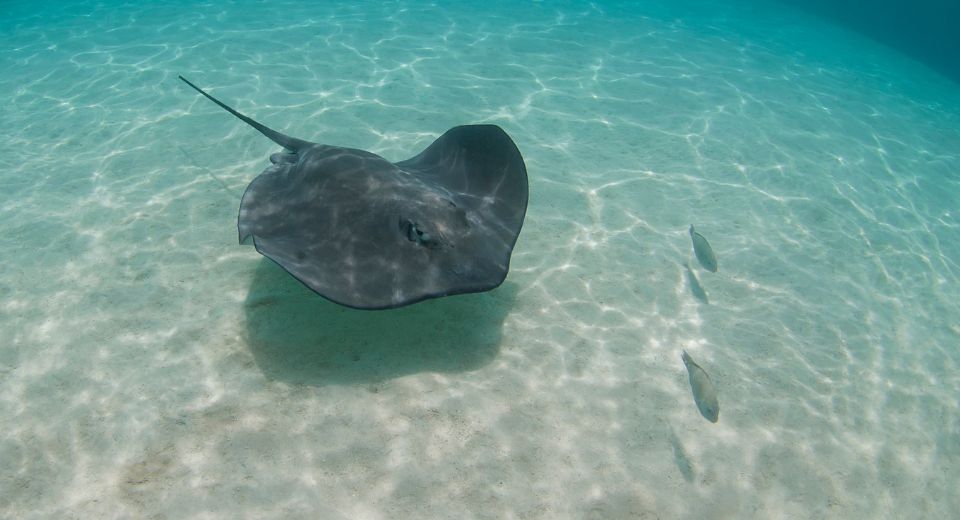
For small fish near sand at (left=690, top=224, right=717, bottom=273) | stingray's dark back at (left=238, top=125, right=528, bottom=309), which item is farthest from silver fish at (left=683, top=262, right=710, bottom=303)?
stingray's dark back at (left=238, top=125, right=528, bottom=309)

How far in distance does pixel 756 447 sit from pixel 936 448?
241 centimetres

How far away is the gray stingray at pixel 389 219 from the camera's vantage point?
4.45 metres

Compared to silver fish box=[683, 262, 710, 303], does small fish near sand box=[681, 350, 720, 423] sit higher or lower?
higher

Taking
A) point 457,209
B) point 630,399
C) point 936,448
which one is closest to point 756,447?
point 630,399

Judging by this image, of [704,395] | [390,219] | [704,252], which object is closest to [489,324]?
[390,219]

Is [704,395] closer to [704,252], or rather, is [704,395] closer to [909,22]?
[704,252]

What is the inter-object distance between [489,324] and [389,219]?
1.77 meters

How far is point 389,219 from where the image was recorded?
5.00 m

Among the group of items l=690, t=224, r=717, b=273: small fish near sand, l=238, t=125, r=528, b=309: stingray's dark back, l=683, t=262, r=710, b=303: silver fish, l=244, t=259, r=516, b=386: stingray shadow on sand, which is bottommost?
l=683, t=262, r=710, b=303: silver fish

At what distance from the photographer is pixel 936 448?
573cm

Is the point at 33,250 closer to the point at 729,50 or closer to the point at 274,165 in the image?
the point at 274,165

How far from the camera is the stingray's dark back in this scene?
4.45 m

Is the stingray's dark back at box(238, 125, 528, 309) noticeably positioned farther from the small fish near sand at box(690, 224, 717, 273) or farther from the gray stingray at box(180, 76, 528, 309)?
the small fish near sand at box(690, 224, 717, 273)

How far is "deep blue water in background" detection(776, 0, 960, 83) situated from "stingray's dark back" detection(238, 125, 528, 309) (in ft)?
122
